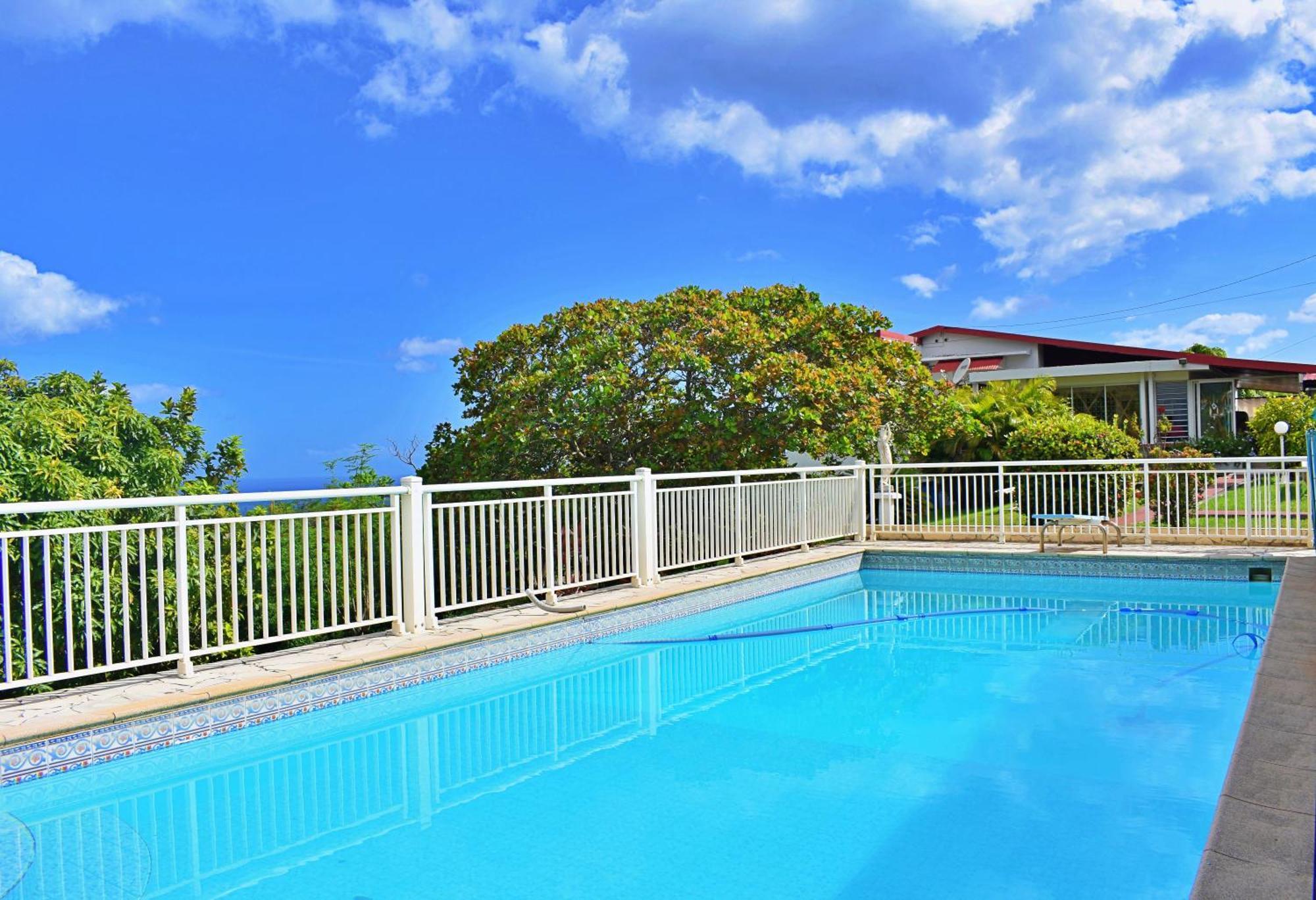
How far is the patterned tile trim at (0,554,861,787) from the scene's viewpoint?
4.12 metres

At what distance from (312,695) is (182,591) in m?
0.92

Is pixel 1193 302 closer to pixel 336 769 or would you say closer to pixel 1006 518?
pixel 1006 518

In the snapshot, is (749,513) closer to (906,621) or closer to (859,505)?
(906,621)

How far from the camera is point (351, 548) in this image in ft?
24.1

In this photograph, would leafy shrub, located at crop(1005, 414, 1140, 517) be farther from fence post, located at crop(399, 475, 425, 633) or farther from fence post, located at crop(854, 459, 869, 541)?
fence post, located at crop(399, 475, 425, 633)

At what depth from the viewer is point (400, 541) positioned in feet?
20.5

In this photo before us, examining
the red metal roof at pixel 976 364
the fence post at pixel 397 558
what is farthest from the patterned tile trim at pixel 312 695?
the red metal roof at pixel 976 364

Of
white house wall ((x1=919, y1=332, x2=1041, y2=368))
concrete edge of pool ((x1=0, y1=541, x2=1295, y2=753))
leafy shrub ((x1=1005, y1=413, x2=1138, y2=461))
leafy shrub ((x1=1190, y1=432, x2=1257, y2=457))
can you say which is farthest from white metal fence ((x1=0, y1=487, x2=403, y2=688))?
white house wall ((x1=919, y1=332, x2=1041, y2=368))

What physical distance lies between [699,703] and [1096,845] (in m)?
2.60

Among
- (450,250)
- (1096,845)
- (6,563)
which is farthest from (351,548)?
(450,250)

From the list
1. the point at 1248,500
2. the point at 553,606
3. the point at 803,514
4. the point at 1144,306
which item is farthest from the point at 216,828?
the point at 1144,306

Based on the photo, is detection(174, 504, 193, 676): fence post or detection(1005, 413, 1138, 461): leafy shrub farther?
detection(1005, 413, 1138, 461): leafy shrub

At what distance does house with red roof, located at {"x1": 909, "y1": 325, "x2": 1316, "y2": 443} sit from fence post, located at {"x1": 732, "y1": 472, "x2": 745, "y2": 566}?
12993 mm

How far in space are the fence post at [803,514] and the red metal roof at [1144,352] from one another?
15.5m
